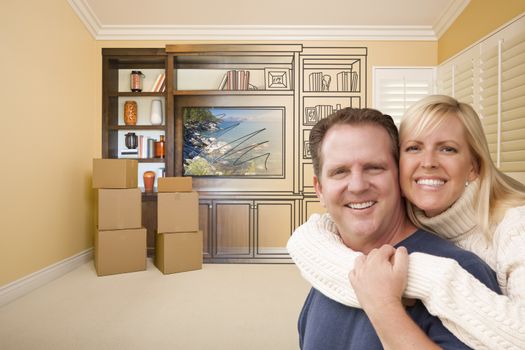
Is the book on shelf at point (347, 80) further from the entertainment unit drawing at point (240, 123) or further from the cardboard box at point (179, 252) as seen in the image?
the cardboard box at point (179, 252)

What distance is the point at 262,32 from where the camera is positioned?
474cm

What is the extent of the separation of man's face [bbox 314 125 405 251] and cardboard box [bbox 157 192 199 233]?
3.18m

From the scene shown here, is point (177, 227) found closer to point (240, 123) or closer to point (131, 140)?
point (131, 140)

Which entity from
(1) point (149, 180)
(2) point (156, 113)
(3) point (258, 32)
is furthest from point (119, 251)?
(3) point (258, 32)

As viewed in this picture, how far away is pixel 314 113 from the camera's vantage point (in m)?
4.86

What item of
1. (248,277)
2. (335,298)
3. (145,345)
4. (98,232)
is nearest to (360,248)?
(335,298)

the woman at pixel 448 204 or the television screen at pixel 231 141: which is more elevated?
the television screen at pixel 231 141

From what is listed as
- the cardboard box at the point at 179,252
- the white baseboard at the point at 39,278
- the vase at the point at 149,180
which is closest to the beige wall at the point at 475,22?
the cardboard box at the point at 179,252

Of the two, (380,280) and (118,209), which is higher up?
(380,280)

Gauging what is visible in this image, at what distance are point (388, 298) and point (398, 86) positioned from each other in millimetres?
4628

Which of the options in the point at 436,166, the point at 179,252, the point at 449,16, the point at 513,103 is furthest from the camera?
the point at 449,16

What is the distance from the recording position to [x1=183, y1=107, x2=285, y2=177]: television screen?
4.96m

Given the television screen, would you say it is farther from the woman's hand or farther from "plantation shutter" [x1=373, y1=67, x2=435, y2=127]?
the woman's hand

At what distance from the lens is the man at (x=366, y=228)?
731 millimetres
